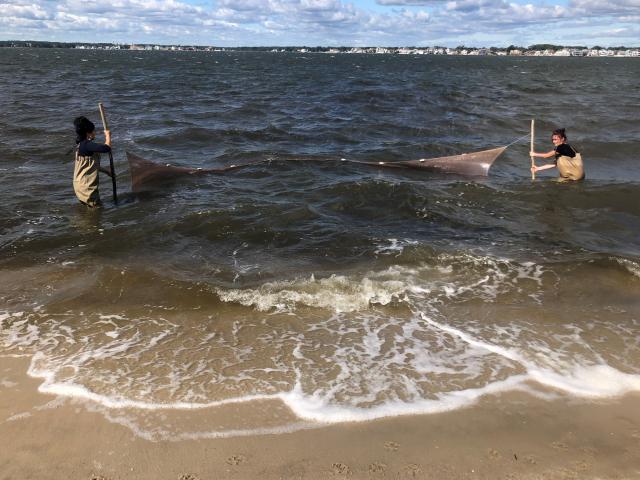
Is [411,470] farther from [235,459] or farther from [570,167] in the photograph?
[570,167]

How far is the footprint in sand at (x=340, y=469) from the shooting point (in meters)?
3.56

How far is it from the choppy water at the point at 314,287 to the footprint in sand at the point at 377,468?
1.92 ft

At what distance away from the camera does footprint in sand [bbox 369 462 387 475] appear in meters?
3.57

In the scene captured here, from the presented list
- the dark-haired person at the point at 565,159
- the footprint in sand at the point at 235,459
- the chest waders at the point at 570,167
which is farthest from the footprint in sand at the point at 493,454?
the chest waders at the point at 570,167

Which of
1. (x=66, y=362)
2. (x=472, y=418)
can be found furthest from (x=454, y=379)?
(x=66, y=362)

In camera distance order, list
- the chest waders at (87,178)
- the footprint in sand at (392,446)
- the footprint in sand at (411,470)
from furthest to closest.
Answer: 1. the chest waders at (87,178)
2. the footprint in sand at (392,446)
3. the footprint in sand at (411,470)

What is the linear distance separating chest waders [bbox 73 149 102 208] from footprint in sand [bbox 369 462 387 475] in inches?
320

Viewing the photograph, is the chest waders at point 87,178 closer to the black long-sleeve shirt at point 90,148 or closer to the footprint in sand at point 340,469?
the black long-sleeve shirt at point 90,148

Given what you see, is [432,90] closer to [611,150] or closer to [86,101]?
[611,150]

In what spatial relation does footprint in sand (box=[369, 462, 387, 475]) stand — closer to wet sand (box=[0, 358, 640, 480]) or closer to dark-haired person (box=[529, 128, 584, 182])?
wet sand (box=[0, 358, 640, 480])

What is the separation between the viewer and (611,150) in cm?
1700

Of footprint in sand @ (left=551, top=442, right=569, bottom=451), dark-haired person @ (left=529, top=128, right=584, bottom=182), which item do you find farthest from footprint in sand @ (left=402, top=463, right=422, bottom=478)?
dark-haired person @ (left=529, top=128, right=584, bottom=182)

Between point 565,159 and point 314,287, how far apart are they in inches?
330

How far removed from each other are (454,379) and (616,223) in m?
6.86
